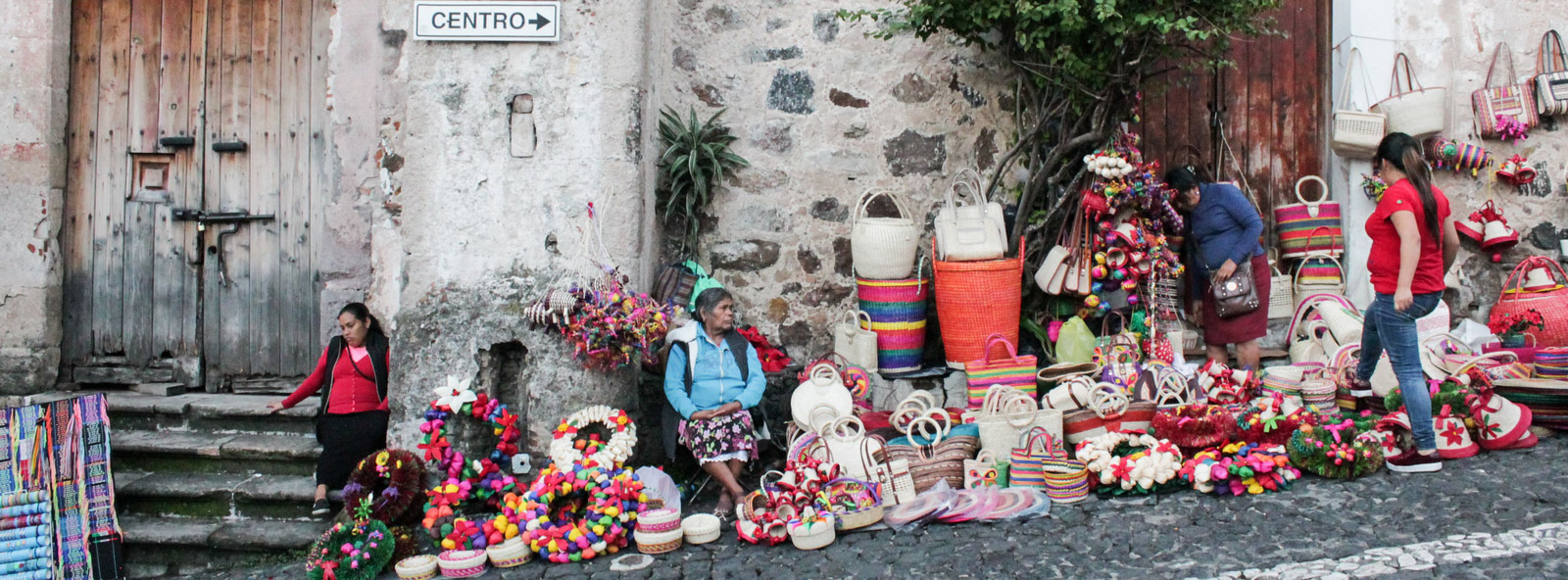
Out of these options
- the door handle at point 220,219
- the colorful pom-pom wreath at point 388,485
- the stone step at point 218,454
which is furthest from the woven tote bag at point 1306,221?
the door handle at point 220,219

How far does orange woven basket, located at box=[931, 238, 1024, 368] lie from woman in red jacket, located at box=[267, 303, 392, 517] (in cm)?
280

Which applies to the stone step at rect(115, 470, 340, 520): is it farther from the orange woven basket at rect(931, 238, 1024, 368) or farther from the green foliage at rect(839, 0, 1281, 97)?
the green foliage at rect(839, 0, 1281, 97)

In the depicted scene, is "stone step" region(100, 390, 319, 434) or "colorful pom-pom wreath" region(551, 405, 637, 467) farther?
"stone step" region(100, 390, 319, 434)

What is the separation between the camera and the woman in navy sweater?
18.0ft

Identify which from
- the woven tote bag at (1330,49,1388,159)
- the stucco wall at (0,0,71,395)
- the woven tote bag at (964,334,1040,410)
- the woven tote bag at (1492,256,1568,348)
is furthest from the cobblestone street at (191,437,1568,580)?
the stucco wall at (0,0,71,395)

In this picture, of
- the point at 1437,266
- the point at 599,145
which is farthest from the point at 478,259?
the point at 1437,266

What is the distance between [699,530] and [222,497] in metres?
2.57

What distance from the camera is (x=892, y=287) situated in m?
5.51

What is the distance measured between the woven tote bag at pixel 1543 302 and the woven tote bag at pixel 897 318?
303 centimetres

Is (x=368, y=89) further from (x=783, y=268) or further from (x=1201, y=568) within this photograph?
(x=1201, y=568)

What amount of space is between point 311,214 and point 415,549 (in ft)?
8.23

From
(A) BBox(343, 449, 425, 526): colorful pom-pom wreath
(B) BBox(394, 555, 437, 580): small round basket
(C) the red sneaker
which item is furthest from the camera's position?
(A) BBox(343, 449, 425, 526): colorful pom-pom wreath

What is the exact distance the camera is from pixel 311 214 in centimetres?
602

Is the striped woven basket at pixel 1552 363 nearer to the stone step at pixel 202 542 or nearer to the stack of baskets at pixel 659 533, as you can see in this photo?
the stack of baskets at pixel 659 533
